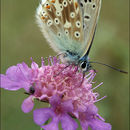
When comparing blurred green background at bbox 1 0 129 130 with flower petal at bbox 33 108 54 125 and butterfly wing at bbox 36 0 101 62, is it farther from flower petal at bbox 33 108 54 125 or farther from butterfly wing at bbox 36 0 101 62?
flower petal at bbox 33 108 54 125

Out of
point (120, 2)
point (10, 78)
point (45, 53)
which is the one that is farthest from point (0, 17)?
point (10, 78)

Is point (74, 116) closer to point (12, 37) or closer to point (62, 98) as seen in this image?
point (62, 98)

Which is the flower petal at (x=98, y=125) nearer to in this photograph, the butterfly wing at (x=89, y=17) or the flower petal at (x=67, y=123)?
the flower petal at (x=67, y=123)

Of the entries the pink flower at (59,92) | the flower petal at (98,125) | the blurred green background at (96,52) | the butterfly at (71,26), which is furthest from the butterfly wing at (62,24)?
the blurred green background at (96,52)

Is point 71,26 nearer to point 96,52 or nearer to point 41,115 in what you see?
point 41,115

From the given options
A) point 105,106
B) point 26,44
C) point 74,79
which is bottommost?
point 105,106

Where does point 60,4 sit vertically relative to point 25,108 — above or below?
above

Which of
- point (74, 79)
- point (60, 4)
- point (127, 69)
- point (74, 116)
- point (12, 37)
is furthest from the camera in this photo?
point (12, 37)

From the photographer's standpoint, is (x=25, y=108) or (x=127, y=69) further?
(x=127, y=69)
